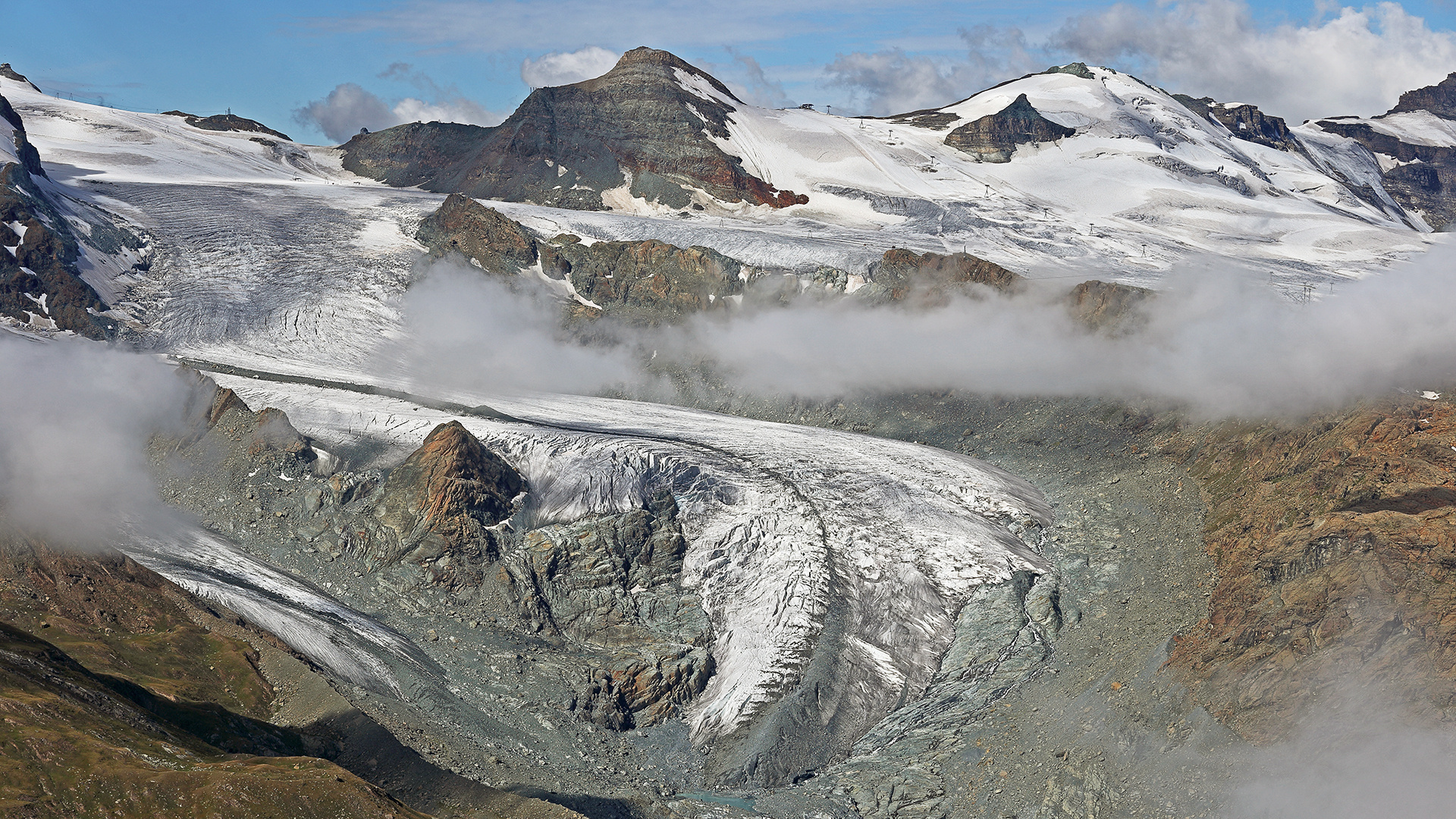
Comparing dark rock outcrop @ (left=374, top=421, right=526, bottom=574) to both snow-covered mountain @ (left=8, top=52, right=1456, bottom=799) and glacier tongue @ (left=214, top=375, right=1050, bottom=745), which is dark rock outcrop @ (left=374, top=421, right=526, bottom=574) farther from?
snow-covered mountain @ (left=8, top=52, right=1456, bottom=799)

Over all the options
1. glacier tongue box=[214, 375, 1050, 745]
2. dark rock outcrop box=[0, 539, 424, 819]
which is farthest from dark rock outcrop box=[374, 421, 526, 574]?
dark rock outcrop box=[0, 539, 424, 819]

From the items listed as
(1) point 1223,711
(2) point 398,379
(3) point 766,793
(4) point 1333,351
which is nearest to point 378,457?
(2) point 398,379

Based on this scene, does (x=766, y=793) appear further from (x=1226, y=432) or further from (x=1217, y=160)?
(x=1217, y=160)

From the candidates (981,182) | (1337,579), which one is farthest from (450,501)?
(981,182)

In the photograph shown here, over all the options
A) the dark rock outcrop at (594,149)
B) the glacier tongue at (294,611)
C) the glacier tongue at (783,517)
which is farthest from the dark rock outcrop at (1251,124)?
the glacier tongue at (294,611)

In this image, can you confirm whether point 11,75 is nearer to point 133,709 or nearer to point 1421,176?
point 133,709

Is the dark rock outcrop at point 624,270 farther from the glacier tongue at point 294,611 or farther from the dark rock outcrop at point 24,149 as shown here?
the glacier tongue at point 294,611
